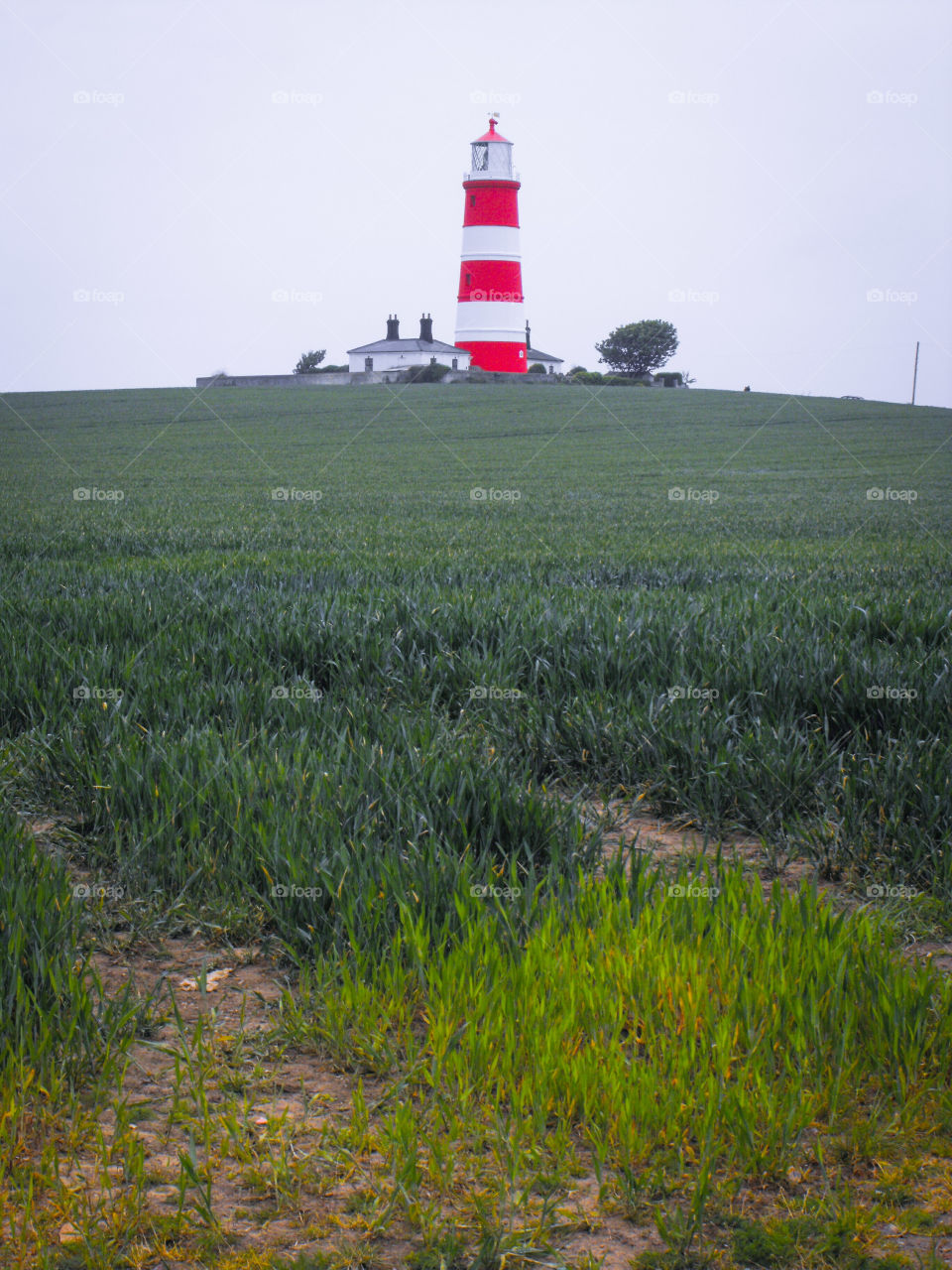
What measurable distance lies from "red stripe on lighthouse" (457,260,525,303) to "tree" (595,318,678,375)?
3493 centimetres

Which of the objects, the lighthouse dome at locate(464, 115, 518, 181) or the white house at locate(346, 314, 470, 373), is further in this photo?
the white house at locate(346, 314, 470, 373)

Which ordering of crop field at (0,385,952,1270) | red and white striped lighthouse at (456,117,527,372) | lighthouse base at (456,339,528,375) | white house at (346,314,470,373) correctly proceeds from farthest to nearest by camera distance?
white house at (346,314,470,373)
lighthouse base at (456,339,528,375)
red and white striped lighthouse at (456,117,527,372)
crop field at (0,385,952,1270)

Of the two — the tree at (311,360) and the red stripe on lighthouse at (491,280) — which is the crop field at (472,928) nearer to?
the red stripe on lighthouse at (491,280)

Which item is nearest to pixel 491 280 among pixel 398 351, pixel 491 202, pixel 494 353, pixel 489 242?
pixel 489 242

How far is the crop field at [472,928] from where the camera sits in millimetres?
1739

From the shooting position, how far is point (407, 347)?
94.4 m

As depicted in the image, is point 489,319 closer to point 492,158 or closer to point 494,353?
point 494,353

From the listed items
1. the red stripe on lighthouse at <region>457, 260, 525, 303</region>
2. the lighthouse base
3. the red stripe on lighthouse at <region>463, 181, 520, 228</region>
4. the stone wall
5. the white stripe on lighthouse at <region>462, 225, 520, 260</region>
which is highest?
the red stripe on lighthouse at <region>463, 181, 520, 228</region>

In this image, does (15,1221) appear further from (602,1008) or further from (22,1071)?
(602,1008)

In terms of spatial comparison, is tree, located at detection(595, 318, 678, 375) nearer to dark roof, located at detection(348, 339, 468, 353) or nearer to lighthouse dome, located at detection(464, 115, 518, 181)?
dark roof, located at detection(348, 339, 468, 353)

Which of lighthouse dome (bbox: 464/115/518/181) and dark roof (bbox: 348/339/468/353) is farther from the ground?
lighthouse dome (bbox: 464/115/518/181)

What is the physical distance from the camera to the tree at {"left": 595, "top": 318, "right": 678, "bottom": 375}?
10119 centimetres

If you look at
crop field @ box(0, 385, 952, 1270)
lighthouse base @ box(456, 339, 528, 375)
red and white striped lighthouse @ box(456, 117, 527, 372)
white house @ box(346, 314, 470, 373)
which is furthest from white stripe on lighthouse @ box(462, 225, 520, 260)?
crop field @ box(0, 385, 952, 1270)

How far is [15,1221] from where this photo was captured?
167 centimetres
